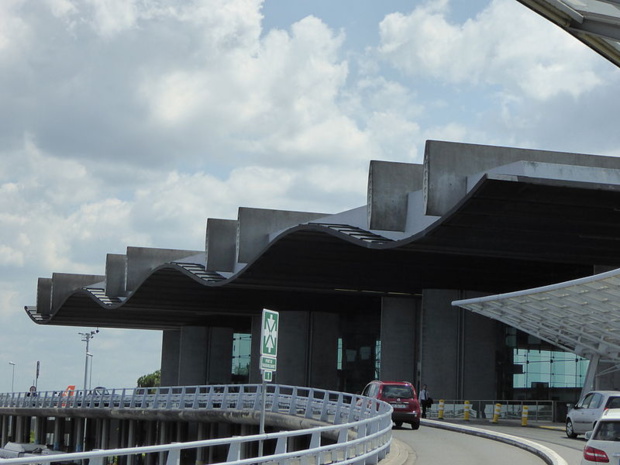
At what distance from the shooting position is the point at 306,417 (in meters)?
36.2

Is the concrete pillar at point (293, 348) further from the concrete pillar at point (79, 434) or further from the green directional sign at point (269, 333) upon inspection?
the green directional sign at point (269, 333)

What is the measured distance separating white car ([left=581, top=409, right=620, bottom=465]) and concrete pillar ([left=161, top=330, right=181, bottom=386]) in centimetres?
9013

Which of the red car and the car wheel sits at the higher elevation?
the red car

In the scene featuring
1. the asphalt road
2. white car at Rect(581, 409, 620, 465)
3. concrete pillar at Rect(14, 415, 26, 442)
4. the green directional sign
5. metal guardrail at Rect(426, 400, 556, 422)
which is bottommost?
concrete pillar at Rect(14, 415, 26, 442)

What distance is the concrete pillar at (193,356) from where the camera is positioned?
95562 mm

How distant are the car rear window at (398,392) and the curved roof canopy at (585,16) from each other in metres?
23.9

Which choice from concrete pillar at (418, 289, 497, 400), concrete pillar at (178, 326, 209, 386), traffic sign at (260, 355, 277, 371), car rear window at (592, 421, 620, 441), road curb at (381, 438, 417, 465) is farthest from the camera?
concrete pillar at (178, 326, 209, 386)

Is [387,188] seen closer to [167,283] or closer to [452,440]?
[452,440]

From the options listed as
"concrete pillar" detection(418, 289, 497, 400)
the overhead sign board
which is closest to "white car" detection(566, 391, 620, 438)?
the overhead sign board

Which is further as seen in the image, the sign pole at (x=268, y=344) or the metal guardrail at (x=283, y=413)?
the sign pole at (x=268, y=344)

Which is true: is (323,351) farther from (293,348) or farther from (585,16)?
(585,16)

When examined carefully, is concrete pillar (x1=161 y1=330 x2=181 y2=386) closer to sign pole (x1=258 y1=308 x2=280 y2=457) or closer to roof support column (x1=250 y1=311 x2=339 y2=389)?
roof support column (x1=250 y1=311 x2=339 y2=389)

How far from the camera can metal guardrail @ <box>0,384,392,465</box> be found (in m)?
12.5

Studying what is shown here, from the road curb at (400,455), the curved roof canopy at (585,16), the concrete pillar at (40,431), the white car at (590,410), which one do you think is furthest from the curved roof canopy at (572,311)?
the concrete pillar at (40,431)
